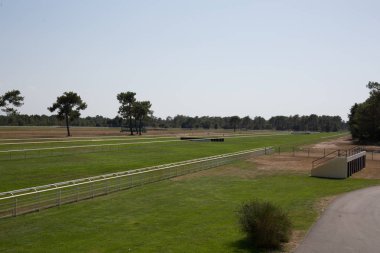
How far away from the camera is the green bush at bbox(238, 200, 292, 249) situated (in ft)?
49.9

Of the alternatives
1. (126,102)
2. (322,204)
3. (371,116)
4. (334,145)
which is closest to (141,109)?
(126,102)

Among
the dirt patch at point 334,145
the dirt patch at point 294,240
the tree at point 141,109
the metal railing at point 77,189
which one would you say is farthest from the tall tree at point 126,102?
the dirt patch at point 294,240

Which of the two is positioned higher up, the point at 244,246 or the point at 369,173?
the point at 244,246

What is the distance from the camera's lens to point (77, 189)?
25.9m

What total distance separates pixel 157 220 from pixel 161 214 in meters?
1.35

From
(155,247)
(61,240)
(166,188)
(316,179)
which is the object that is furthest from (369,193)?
(61,240)

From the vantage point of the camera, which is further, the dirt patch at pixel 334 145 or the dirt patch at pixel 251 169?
the dirt patch at pixel 334 145

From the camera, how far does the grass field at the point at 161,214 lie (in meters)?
16.1

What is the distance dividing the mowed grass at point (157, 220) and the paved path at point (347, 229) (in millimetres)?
998

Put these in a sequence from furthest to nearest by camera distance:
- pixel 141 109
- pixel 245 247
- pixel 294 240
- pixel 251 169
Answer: pixel 141 109, pixel 251 169, pixel 294 240, pixel 245 247

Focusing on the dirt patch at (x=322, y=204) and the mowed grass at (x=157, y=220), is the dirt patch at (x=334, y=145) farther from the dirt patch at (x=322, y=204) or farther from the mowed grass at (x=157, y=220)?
the dirt patch at (x=322, y=204)

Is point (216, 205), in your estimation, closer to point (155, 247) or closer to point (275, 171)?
point (155, 247)

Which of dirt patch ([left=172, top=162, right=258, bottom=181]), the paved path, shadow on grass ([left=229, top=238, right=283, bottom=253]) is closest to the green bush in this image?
shadow on grass ([left=229, top=238, right=283, bottom=253])

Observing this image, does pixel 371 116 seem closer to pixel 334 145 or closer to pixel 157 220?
pixel 334 145
